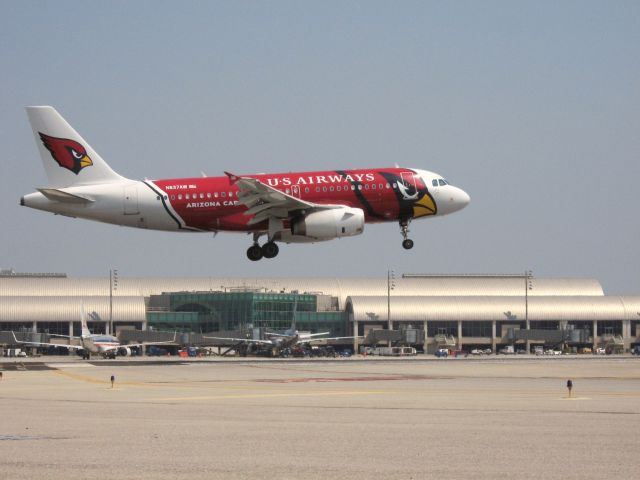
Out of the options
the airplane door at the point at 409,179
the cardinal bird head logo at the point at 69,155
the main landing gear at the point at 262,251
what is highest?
the cardinal bird head logo at the point at 69,155

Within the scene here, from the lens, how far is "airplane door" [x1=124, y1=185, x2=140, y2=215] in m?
76.2

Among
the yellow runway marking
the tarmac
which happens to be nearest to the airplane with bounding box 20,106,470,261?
the tarmac

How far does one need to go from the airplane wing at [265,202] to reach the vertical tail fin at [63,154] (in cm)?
923

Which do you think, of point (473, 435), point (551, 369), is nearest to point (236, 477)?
point (473, 435)

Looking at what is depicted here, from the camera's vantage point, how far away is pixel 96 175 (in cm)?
7781

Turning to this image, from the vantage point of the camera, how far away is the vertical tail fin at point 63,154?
3061 inches

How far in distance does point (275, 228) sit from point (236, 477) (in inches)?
2082

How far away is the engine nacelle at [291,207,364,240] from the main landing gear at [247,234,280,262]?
3.27 m

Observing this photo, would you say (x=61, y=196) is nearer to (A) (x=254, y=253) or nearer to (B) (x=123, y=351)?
(A) (x=254, y=253)

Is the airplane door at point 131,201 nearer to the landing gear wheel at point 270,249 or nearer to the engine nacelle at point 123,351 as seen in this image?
the landing gear wheel at point 270,249

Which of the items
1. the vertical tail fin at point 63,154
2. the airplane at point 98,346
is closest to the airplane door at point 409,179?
the vertical tail fin at point 63,154

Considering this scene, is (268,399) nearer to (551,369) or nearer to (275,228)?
(275,228)

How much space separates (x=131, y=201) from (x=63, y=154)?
6.20 m

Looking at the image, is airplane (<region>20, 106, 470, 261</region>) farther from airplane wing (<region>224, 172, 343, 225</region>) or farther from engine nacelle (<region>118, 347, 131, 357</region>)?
engine nacelle (<region>118, 347, 131, 357</region>)
